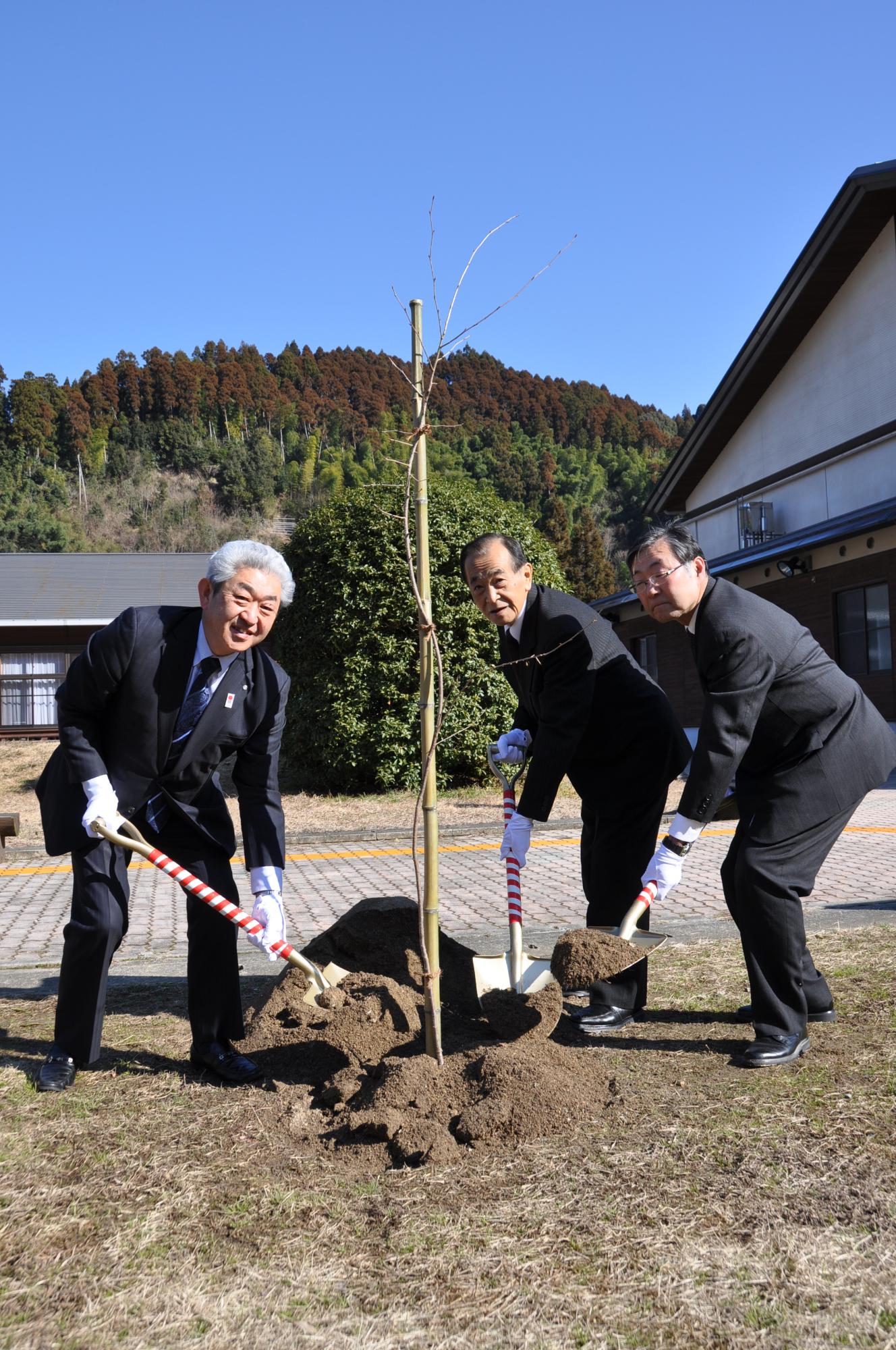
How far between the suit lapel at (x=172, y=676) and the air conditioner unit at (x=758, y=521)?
20.8 meters

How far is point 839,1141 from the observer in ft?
9.68

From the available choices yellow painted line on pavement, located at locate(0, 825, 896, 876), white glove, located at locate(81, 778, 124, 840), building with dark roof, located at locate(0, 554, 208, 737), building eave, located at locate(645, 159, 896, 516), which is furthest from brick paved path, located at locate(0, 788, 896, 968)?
building with dark roof, located at locate(0, 554, 208, 737)

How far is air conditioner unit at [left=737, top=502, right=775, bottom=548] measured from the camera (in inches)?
901

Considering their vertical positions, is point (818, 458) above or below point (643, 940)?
above

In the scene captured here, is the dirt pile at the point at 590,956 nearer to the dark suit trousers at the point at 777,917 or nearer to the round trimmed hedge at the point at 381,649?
the dark suit trousers at the point at 777,917

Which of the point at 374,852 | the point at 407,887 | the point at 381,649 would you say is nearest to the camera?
the point at 407,887

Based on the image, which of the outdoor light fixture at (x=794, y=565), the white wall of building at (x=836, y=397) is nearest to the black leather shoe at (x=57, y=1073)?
the outdoor light fixture at (x=794, y=565)

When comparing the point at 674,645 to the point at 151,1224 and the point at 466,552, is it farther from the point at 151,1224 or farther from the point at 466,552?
Answer: the point at 151,1224

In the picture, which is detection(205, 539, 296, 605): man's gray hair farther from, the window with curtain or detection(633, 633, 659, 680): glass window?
the window with curtain

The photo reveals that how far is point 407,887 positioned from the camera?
7828 millimetres

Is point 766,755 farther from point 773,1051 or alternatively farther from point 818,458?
point 818,458

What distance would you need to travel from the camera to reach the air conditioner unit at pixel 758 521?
22.9 m

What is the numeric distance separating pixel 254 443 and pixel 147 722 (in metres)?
91.8

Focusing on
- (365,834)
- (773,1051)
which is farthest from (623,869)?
(365,834)
